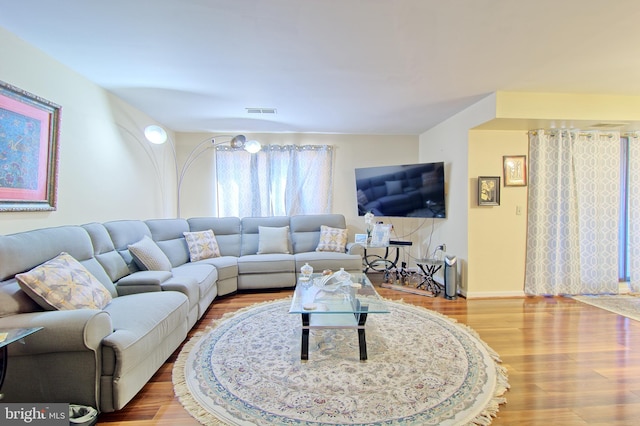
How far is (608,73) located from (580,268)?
90.4 inches

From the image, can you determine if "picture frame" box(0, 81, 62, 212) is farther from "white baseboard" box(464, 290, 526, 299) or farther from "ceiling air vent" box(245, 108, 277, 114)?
"white baseboard" box(464, 290, 526, 299)

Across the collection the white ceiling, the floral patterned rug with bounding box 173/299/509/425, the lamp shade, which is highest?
the white ceiling

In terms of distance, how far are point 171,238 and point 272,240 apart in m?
1.31

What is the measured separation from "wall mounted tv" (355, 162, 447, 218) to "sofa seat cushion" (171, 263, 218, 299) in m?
2.50

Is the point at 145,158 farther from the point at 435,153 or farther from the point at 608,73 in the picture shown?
the point at 608,73

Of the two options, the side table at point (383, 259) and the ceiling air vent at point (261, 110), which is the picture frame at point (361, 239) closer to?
the side table at point (383, 259)

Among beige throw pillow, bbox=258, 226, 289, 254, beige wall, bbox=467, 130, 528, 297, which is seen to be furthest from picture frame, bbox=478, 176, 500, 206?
beige throw pillow, bbox=258, 226, 289, 254

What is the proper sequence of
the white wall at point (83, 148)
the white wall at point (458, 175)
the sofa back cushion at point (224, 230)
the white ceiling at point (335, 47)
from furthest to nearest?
the sofa back cushion at point (224, 230) < the white wall at point (458, 175) < the white wall at point (83, 148) < the white ceiling at point (335, 47)

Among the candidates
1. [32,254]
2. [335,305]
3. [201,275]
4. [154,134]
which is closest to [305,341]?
[335,305]

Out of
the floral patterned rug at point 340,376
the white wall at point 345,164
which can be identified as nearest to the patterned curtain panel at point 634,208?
the white wall at point 345,164

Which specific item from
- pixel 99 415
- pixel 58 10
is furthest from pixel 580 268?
pixel 58 10

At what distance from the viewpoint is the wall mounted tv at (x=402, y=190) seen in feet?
13.3

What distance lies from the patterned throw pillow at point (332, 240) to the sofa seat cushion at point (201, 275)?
5.19 ft

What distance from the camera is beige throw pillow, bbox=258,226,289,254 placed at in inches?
167
